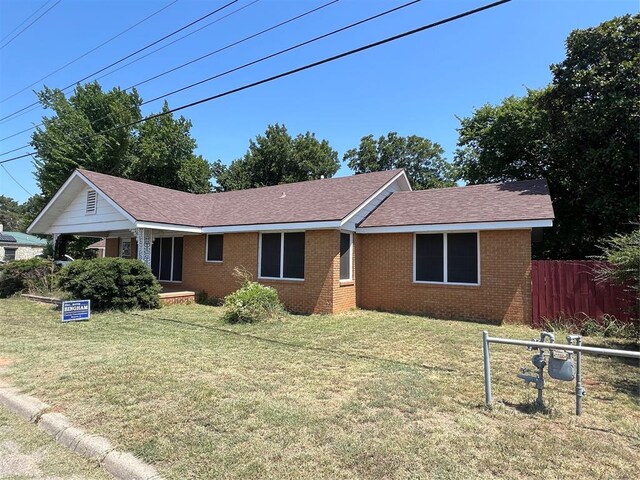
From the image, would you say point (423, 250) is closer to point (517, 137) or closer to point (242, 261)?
point (242, 261)

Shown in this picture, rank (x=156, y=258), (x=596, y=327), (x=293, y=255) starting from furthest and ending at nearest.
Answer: (x=156, y=258) < (x=293, y=255) < (x=596, y=327)

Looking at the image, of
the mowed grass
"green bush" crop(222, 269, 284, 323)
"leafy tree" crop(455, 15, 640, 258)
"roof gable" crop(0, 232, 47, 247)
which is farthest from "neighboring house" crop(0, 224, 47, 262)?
"leafy tree" crop(455, 15, 640, 258)

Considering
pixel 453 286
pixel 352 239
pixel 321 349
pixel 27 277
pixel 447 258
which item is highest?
pixel 352 239

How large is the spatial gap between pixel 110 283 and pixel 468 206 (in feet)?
37.8

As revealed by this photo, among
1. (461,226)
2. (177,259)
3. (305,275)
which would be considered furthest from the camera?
(177,259)

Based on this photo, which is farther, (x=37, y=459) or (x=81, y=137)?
(x=81, y=137)

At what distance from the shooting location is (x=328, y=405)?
4.70 metres

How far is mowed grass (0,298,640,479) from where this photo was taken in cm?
341

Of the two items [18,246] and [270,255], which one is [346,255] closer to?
[270,255]

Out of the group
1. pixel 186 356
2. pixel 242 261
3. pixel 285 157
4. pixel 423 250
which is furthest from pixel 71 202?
pixel 285 157

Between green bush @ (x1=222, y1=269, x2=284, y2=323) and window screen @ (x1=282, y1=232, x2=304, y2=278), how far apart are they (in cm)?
181

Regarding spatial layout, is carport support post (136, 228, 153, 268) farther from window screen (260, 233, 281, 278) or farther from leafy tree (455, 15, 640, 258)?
leafy tree (455, 15, 640, 258)

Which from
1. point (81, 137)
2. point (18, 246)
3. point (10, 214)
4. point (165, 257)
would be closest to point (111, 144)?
point (81, 137)

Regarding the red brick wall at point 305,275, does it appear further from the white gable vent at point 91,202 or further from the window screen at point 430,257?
the white gable vent at point 91,202
